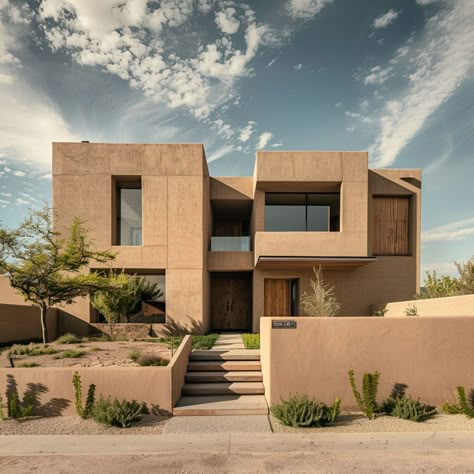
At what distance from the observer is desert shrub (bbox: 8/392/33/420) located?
6648 millimetres

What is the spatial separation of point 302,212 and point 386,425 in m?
10.3

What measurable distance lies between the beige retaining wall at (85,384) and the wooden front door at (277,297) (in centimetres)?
872

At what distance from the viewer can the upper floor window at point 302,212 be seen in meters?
15.0

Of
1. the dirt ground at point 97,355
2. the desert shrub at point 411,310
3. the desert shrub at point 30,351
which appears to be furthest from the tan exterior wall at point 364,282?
the desert shrub at point 30,351

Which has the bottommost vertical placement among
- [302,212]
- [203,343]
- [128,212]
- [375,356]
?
[203,343]

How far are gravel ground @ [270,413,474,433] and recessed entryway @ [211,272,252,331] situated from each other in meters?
9.75

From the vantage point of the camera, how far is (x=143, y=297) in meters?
13.7

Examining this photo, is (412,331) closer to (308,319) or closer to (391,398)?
(391,398)

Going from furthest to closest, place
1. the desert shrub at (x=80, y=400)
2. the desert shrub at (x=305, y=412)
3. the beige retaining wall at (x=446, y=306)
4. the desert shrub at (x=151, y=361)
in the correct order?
the beige retaining wall at (x=446, y=306)
the desert shrub at (x=151, y=361)
the desert shrub at (x=80, y=400)
the desert shrub at (x=305, y=412)

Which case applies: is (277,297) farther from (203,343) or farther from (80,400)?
(80,400)

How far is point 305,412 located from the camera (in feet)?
21.0

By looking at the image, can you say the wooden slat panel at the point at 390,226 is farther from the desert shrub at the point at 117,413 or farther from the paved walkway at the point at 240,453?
the desert shrub at the point at 117,413

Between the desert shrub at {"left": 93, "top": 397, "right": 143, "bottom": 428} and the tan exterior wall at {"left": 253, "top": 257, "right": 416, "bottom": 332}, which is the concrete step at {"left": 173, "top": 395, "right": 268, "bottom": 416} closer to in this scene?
the desert shrub at {"left": 93, "top": 397, "right": 143, "bottom": 428}

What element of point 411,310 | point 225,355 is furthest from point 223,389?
point 411,310
